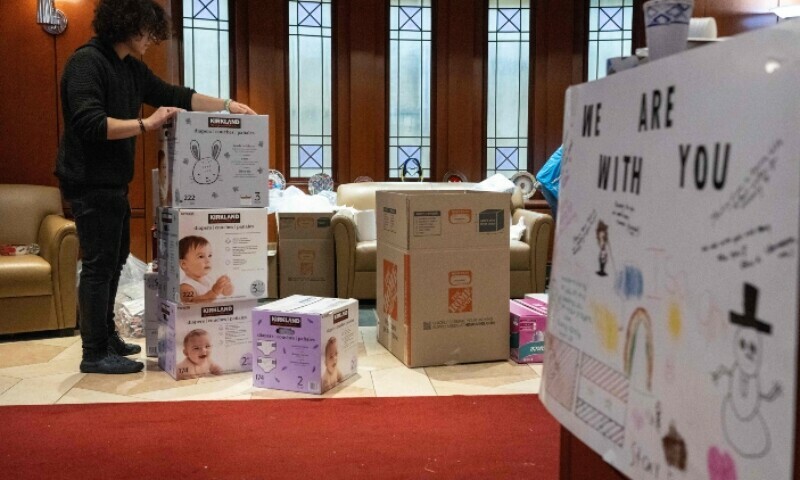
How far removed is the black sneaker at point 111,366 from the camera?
330cm

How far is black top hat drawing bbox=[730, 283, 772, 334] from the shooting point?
32.8 inches

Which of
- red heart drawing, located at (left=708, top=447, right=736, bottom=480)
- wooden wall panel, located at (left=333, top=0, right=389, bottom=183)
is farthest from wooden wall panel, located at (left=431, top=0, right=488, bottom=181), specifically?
red heart drawing, located at (left=708, top=447, right=736, bottom=480)

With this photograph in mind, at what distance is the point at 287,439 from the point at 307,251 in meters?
2.57

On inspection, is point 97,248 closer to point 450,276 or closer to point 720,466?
point 450,276

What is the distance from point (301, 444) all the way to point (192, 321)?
954mm

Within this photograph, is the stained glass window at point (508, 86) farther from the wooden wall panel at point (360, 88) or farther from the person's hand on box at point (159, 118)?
the person's hand on box at point (159, 118)

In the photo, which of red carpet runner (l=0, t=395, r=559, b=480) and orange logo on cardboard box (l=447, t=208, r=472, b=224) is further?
orange logo on cardboard box (l=447, t=208, r=472, b=224)

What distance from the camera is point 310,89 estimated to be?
655cm

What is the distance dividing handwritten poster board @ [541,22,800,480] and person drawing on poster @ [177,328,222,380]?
7.28 feet

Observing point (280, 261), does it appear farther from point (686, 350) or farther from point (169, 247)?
point (686, 350)

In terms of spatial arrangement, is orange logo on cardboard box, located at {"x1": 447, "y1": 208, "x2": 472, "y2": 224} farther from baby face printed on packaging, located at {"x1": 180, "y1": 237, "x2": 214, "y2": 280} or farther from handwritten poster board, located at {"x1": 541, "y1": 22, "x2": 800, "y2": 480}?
handwritten poster board, located at {"x1": 541, "y1": 22, "x2": 800, "y2": 480}

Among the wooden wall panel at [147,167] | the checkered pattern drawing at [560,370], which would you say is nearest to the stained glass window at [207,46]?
the wooden wall panel at [147,167]

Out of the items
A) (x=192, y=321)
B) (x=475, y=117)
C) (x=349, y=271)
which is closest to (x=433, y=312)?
(x=192, y=321)

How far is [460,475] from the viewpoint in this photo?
225cm
